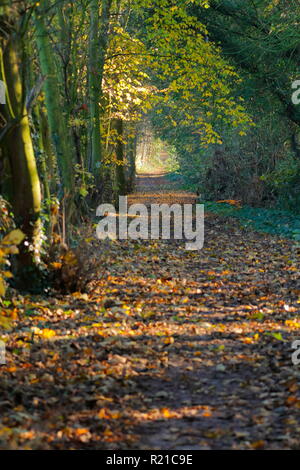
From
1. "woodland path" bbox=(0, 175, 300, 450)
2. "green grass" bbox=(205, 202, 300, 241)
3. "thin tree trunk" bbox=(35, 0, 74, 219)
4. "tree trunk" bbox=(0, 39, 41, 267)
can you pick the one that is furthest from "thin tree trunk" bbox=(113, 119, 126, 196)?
"tree trunk" bbox=(0, 39, 41, 267)

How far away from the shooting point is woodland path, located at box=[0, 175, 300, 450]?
4309 mm

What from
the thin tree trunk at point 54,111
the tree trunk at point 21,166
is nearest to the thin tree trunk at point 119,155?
the thin tree trunk at point 54,111

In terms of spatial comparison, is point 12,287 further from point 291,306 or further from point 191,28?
point 191,28

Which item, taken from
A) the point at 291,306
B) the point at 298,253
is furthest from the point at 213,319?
the point at 298,253

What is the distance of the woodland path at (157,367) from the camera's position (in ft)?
14.1

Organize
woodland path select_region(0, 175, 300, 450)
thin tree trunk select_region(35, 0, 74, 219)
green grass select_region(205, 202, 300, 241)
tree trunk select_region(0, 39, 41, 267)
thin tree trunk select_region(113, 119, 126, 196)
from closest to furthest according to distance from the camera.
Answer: woodland path select_region(0, 175, 300, 450)
tree trunk select_region(0, 39, 41, 267)
thin tree trunk select_region(35, 0, 74, 219)
green grass select_region(205, 202, 300, 241)
thin tree trunk select_region(113, 119, 126, 196)

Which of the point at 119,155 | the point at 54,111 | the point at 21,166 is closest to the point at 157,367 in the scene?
the point at 21,166

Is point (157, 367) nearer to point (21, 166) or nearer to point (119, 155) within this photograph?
point (21, 166)

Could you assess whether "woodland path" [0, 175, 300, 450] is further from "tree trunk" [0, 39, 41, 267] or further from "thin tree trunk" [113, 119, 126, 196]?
"thin tree trunk" [113, 119, 126, 196]

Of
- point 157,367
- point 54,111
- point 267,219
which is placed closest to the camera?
point 157,367

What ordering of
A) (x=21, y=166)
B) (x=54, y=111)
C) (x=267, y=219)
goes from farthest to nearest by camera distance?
(x=267, y=219) < (x=54, y=111) < (x=21, y=166)

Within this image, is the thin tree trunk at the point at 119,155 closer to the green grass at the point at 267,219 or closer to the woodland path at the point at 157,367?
the green grass at the point at 267,219

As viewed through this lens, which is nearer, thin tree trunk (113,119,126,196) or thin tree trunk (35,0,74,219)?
thin tree trunk (35,0,74,219)

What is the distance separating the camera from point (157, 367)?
231 inches
